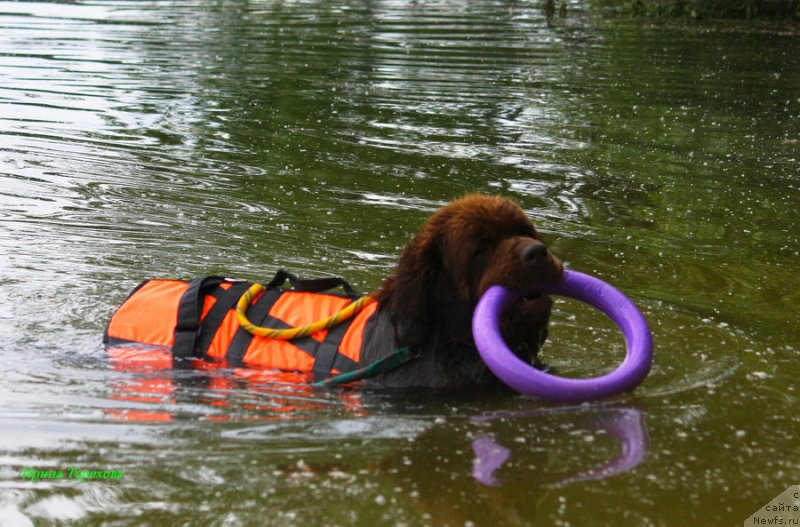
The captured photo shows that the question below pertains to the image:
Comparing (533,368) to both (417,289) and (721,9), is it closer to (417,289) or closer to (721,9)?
(417,289)

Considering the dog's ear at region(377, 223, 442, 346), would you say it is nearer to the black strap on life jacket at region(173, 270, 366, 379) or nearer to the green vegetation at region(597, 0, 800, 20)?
the black strap on life jacket at region(173, 270, 366, 379)

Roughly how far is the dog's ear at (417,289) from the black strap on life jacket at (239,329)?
45 centimetres

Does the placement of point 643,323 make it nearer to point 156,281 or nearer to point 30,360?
point 156,281

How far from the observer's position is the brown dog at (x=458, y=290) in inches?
209

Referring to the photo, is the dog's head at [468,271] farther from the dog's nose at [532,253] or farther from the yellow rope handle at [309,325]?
the yellow rope handle at [309,325]

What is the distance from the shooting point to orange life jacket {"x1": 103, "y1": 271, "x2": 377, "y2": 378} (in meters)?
5.93

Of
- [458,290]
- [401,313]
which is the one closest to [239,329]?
[401,313]

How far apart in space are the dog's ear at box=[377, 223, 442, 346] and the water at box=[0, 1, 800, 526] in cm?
39

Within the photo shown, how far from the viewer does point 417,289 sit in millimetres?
5473

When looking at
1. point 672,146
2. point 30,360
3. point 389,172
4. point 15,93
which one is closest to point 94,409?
point 30,360

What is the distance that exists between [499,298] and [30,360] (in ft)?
9.23

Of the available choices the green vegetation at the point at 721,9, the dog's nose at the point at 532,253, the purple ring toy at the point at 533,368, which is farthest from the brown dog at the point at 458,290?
the green vegetation at the point at 721,9

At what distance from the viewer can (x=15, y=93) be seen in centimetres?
1530

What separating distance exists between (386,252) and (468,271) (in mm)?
2949
